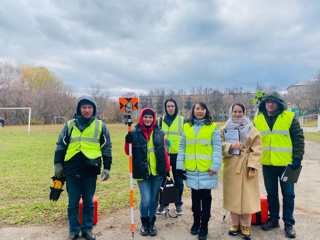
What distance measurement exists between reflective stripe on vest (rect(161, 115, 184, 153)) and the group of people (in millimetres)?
760

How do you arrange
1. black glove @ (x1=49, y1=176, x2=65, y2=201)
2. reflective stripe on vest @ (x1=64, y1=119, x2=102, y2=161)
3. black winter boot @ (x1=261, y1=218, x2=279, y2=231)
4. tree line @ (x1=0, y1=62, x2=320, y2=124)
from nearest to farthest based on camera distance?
reflective stripe on vest @ (x1=64, y1=119, x2=102, y2=161), black glove @ (x1=49, y1=176, x2=65, y2=201), black winter boot @ (x1=261, y1=218, x2=279, y2=231), tree line @ (x1=0, y1=62, x2=320, y2=124)

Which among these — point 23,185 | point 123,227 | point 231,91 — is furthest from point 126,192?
point 231,91

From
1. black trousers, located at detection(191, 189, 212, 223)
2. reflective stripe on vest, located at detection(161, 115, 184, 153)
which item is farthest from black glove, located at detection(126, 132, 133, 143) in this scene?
black trousers, located at detection(191, 189, 212, 223)

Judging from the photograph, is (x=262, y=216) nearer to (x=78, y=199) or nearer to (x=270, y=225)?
(x=270, y=225)

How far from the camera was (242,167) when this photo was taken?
4.13 metres

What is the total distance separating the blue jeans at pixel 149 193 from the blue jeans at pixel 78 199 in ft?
2.45

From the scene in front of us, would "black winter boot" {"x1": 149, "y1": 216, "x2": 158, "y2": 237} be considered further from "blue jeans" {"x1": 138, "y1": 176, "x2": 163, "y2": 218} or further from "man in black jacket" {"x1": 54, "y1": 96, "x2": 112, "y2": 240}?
"man in black jacket" {"x1": 54, "y1": 96, "x2": 112, "y2": 240}

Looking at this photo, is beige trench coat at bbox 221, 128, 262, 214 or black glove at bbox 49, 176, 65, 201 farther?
black glove at bbox 49, 176, 65, 201

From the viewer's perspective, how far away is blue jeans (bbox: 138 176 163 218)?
4.34 metres

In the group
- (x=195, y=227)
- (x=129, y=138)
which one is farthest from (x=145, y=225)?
(x=129, y=138)

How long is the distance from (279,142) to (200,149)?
1231mm

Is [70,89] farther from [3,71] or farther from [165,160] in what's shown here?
[165,160]

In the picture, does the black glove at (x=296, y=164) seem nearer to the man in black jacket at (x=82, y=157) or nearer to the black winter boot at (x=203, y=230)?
the black winter boot at (x=203, y=230)

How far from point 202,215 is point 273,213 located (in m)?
1.27
